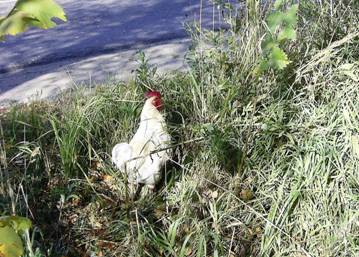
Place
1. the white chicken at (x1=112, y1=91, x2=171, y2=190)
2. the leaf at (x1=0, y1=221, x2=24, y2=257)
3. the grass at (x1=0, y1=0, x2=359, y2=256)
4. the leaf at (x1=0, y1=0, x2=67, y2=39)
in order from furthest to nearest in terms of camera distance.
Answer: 1. the white chicken at (x1=112, y1=91, x2=171, y2=190)
2. the grass at (x1=0, y1=0, x2=359, y2=256)
3. the leaf at (x1=0, y1=221, x2=24, y2=257)
4. the leaf at (x1=0, y1=0, x2=67, y2=39)

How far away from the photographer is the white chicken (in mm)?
2975

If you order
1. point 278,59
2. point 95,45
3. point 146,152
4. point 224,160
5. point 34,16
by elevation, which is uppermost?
point 34,16

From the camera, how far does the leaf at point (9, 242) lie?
1348 mm

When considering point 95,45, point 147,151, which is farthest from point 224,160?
point 95,45

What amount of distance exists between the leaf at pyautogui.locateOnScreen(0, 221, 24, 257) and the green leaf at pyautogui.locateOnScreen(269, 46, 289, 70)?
168 centimetres

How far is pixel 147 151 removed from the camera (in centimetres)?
298

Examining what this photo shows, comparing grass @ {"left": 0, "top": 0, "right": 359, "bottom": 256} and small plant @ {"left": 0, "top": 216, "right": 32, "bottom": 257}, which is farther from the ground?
small plant @ {"left": 0, "top": 216, "right": 32, "bottom": 257}

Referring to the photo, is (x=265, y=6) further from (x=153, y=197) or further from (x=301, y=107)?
(x=153, y=197)

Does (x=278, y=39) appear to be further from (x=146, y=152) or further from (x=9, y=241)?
(x=9, y=241)

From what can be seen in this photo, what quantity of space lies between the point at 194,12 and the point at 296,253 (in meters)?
4.60

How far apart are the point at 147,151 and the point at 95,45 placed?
321cm

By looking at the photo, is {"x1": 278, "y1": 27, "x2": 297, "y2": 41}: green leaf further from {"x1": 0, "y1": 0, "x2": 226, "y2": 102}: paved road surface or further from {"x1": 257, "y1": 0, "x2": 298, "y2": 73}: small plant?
{"x1": 0, "y1": 0, "x2": 226, "y2": 102}: paved road surface

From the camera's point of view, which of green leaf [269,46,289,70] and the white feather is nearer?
green leaf [269,46,289,70]

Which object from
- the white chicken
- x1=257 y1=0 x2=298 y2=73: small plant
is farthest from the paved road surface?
x1=257 y1=0 x2=298 y2=73: small plant
